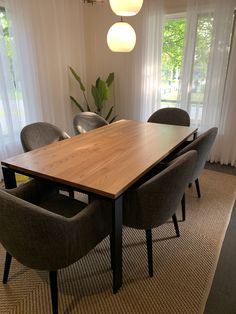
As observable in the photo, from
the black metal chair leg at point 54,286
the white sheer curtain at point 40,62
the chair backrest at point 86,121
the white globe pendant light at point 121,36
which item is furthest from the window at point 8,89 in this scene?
the black metal chair leg at point 54,286

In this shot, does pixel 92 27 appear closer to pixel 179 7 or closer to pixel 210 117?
pixel 179 7

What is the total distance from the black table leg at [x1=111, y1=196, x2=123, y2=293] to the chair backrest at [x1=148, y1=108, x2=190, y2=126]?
183 centimetres

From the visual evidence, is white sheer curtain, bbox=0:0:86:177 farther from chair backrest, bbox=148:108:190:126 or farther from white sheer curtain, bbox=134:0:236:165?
chair backrest, bbox=148:108:190:126

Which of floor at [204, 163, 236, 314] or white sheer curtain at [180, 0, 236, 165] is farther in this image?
white sheer curtain at [180, 0, 236, 165]

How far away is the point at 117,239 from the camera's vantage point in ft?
4.14

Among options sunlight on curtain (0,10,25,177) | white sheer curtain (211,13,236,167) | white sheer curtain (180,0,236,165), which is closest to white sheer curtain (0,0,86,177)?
sunlight on curtain (0,10,25,177)


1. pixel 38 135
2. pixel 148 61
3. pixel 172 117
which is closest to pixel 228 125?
pixel 172 117

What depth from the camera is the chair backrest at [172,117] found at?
2732 millimetres

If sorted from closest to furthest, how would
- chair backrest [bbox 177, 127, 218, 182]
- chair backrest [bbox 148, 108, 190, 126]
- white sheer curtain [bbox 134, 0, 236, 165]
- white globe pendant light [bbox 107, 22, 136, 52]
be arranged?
chair backrest [bbox 177, 127, 218, 182], white globe pendant light [bbox 107, 22, 136, 52], chair backrest [bbox 148, 108, 190, 126], white sheer curtain [bbox 134, 0, 236, 165]

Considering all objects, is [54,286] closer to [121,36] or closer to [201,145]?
[201,145]

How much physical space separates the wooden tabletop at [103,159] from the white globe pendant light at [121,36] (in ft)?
2.48

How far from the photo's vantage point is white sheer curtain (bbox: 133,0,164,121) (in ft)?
10.5

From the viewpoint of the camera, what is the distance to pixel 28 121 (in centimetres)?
308

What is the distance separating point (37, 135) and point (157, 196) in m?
1.38
